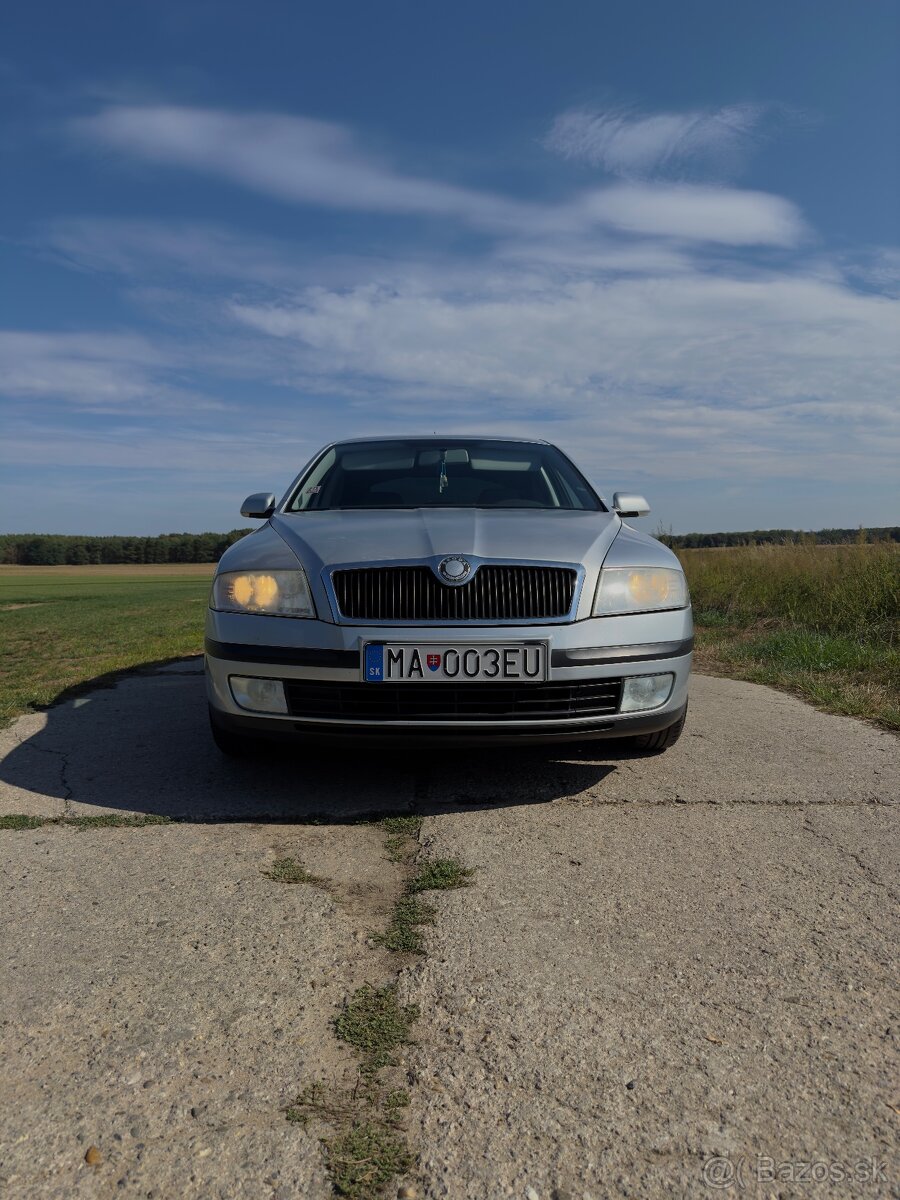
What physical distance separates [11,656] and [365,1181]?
7762 mm

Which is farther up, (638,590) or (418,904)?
(638,590)

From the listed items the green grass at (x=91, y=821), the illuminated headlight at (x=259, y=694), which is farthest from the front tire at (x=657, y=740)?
the green grass at (x=91, y=821)

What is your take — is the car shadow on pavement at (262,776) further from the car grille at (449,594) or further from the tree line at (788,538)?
the tree line at (788,538)

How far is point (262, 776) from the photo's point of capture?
11.9 feet

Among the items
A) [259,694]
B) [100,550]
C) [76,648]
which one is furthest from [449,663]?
[100,550]

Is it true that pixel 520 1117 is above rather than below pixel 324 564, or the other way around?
below

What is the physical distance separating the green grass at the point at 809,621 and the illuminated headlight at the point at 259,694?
3215 mm

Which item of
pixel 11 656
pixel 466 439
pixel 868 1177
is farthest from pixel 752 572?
pixel 868 1177

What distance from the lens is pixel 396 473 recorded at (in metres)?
4.74

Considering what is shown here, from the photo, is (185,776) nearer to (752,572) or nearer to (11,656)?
(11,656)

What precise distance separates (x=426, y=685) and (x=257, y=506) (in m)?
1.87

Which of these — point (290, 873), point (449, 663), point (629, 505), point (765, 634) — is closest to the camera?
point (290, 873)

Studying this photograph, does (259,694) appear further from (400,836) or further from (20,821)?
(20,821)

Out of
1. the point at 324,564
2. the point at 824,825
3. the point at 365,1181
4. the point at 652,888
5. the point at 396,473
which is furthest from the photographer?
the point at 396,473
